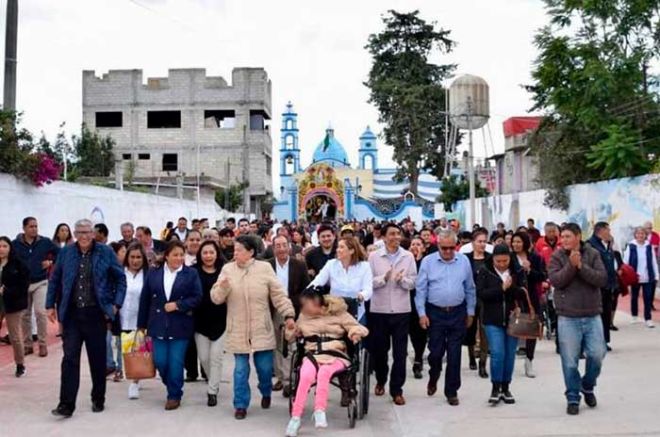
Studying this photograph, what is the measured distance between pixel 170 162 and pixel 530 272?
181ft

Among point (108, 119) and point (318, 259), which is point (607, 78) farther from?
point (108, 119)

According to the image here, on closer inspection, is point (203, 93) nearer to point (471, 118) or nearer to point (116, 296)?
point (471, 118)

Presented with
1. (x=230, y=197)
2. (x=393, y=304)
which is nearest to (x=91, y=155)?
(x=230, y=197)

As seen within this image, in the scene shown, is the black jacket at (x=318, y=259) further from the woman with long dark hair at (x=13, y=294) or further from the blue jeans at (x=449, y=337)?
the woman with long dark hair at (x=13, y=294)

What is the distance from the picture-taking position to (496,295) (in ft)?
28.7

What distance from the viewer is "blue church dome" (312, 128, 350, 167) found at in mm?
86719

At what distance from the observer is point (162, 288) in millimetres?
8812

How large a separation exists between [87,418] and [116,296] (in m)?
1.15

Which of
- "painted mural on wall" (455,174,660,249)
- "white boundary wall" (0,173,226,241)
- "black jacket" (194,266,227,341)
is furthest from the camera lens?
"painted mural on wall" (455,174,660,249)

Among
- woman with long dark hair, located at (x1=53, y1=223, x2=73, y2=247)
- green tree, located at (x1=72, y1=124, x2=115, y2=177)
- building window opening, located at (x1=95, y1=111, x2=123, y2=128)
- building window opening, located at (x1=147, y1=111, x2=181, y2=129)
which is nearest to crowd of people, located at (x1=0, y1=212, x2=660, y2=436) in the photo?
woman with long dark hair, located at (x1=53, y1=223, x2=73, y2=247)

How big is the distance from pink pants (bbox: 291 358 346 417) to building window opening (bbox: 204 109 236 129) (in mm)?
54514

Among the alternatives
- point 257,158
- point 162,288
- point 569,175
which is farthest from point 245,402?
point 257,158

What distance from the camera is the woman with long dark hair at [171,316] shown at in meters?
8.73

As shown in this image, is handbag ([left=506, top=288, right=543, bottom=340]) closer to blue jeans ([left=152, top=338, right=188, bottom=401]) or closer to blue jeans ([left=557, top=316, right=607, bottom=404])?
blue jeans ([left=557, top=316, right=607, bottom=404])
